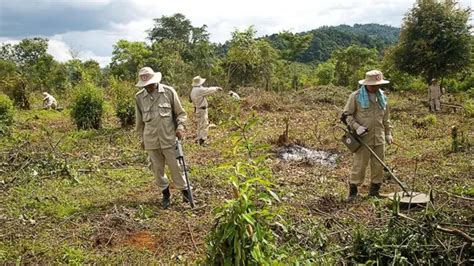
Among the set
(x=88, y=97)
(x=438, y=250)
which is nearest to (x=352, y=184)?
(x=438, y=250)

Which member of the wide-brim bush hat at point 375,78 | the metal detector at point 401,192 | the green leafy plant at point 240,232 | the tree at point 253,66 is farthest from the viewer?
the tree at point 253,66

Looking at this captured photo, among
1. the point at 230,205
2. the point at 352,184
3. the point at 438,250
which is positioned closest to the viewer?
the point at 230,205

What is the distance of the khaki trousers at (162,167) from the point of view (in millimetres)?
5672

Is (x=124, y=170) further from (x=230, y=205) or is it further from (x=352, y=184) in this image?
(x=230, y=205)

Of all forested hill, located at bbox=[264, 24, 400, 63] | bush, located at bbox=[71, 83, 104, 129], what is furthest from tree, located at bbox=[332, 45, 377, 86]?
forested hill, located at bbox=[264, 24, 400, 63]

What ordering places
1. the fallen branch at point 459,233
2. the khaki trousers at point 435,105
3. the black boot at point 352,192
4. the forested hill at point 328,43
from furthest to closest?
the forested hill at point 328,43 → the khaki trousers at point 435,105 → the black boot at point 352,192 → the fallen branch at point 459,233

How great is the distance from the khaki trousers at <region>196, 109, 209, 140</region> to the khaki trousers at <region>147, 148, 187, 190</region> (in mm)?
3905

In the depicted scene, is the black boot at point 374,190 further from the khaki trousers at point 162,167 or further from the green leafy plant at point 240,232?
the green leafy plant at point 240,232

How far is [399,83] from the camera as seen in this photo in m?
22.0

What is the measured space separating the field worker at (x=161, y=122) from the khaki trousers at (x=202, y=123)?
3.94 metres

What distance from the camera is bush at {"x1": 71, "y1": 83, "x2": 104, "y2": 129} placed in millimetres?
11617

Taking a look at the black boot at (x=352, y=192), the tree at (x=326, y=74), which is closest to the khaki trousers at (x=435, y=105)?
the black boot at (x=352, y=192)

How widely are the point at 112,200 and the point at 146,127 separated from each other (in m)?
1.10

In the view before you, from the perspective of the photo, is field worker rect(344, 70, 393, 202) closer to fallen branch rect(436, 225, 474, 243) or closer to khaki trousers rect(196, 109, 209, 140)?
fallen branch rect(436, 225, 474, 243)
